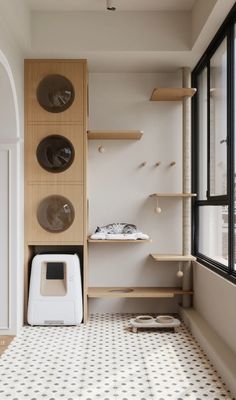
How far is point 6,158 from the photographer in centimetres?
377

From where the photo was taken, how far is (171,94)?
414 centimetres

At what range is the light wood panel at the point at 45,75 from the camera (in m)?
4.04

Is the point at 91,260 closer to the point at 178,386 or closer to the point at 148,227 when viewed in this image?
the point at 148,227

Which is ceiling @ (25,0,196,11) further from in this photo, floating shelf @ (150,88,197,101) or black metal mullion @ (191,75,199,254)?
black metal mullion @ (191,75,199,254)

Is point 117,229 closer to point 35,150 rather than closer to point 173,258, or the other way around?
point 173,258

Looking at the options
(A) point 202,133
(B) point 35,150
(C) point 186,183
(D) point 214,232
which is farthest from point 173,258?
(B) point 35,150

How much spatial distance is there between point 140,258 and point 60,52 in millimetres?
2074

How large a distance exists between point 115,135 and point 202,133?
0.84 meters

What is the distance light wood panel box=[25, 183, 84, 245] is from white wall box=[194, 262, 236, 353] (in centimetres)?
113

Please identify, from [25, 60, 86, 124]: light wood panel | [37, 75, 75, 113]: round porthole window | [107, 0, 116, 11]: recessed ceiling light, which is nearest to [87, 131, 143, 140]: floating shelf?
[25, 60, 86, 124]: light wood panel

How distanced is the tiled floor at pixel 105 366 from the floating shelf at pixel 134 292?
0.31 m

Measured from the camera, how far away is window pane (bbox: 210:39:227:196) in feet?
11.4

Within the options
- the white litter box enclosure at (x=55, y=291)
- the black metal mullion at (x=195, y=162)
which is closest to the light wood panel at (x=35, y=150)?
the white litter box enclosure at (x=55, y=291)

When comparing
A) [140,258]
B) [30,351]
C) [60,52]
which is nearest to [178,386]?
[30,351]
